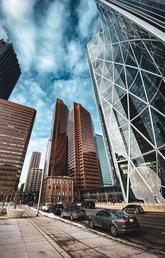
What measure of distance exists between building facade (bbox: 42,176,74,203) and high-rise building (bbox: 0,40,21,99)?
119 m

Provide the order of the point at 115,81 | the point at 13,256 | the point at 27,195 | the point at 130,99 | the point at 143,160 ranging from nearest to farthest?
1. the point at 13,256
2. the point at 143,160
3. the point at 130,99
4. the point at 115,81
5. the point at 27,195

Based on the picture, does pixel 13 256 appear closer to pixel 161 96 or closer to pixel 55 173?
pixel 161 96

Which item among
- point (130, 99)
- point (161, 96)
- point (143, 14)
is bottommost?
point (161, 96)

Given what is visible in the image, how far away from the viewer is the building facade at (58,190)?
334 ft

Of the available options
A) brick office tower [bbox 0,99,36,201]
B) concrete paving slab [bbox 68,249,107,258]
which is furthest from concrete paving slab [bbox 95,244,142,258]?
brick office tower [bbox 0,99,36,201]

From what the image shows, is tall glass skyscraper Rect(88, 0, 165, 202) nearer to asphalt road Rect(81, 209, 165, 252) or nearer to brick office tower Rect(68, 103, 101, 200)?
asphalt road Rect(81, 209, 165, 252)

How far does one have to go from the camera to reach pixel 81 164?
15150 centimetres

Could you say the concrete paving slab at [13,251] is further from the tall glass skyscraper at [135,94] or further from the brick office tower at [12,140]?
the brick office tower at [12,140]

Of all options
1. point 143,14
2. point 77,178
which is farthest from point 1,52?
point 143,14

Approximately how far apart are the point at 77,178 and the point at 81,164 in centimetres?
1449

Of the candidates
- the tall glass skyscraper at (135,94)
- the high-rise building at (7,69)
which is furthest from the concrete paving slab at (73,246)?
the high-rise building at (7,69)

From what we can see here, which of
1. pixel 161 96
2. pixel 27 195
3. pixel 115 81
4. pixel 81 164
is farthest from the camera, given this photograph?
pixel 81 164

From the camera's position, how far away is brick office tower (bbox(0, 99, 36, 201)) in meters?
121

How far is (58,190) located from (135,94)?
87456 mm
